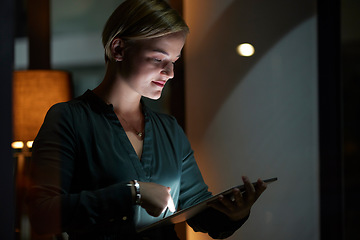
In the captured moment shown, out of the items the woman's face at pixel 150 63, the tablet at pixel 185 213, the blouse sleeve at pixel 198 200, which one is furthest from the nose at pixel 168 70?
the tablet at pixel 185 213

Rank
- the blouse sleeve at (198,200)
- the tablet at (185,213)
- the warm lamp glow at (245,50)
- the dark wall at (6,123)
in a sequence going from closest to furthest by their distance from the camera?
the dark wall at (6,123) < the tablet at (185,213) < the blouse sleeve at (198,200) < the warm lamp glow at (245,50)

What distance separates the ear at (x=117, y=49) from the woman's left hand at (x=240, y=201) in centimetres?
33

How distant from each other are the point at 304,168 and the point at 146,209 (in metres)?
0.59

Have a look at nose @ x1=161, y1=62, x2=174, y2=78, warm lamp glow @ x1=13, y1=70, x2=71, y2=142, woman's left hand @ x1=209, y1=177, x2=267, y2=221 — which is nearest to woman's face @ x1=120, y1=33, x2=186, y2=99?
nose @ x1=161, y1=62, x2=174, y2=78

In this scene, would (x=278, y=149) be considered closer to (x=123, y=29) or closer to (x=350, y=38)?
(x=350, y=38)

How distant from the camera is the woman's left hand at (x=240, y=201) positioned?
76 centimetres

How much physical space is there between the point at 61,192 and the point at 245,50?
23.2 inches

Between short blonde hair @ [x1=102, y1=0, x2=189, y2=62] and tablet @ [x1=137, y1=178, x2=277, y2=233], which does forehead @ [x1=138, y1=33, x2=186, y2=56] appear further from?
tablet @ [x1=137, y1=178, x2=277, y2=233]

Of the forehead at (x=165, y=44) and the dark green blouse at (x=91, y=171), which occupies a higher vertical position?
the forehead at (x=165, y=44)

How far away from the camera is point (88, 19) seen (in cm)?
70

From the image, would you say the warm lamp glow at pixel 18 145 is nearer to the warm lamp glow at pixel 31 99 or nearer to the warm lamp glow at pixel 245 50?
the warm lamp glow at pixel 31 99

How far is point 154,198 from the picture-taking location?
2.30 ft

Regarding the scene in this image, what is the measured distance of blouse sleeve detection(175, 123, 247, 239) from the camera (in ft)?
2.72

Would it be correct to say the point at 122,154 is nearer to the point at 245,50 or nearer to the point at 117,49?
the point at 117,49
